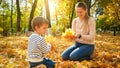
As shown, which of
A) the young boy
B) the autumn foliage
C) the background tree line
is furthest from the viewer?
the background tree line

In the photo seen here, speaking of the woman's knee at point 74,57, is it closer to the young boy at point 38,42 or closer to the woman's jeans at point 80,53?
the woman's jeans at point 80,53

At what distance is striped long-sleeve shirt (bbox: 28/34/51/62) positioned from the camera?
193 inches

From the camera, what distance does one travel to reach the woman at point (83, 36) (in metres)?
7.00

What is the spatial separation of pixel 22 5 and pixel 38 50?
50.4 metres

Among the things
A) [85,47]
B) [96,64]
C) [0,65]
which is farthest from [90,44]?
[0,65]

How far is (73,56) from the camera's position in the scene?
7211 millimetres

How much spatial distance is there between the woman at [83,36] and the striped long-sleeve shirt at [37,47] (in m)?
2.06

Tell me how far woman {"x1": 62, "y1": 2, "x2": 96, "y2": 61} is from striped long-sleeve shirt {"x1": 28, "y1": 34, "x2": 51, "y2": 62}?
2059 mm

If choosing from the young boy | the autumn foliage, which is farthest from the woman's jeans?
the young boy

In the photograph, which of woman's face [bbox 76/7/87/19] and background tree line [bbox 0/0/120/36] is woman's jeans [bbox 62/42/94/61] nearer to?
woman's face [bbox 76/7/87/19]

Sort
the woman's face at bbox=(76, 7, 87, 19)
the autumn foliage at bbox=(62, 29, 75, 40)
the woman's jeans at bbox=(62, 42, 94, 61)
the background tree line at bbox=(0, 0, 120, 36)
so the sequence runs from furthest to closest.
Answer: the background tree line at bbox=(0, 0, 120, 36)
the woman's jeans at bbox=(62, 42, 94, 61)
the woman's face at bbox=(76, 7, 87, 19)
the autumn foliage at bbox=(62, 29, 75, 40)

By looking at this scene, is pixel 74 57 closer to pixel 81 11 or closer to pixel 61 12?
pixel 81 11

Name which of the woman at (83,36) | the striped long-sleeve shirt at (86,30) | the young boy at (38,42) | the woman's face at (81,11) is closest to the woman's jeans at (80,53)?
the woman at (83,36)

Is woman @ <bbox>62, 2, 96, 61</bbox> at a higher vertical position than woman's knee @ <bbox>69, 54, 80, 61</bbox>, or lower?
higher
